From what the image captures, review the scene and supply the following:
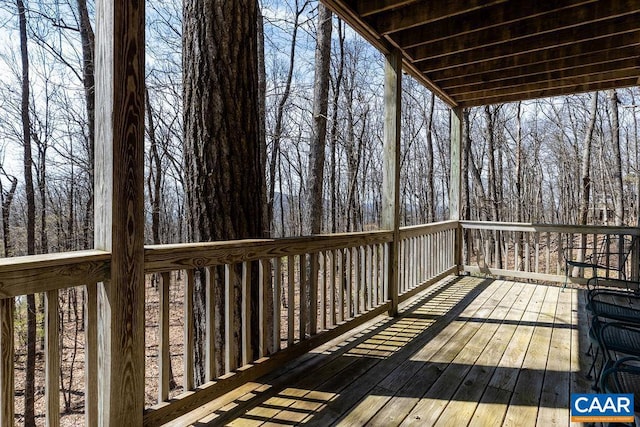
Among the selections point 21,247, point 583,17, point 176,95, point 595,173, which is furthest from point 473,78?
point 595,173

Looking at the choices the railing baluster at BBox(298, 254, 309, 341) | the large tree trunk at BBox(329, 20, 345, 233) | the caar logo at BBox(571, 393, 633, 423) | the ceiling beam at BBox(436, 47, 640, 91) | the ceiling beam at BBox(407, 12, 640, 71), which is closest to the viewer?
the caar logo at BBox(571, 393, 633, 423)

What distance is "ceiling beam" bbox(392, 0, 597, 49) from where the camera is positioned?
3230 mm

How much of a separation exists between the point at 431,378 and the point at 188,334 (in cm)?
164

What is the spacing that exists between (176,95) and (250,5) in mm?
6821

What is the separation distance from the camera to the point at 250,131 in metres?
2.63

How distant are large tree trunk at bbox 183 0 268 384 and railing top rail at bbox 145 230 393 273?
28cm

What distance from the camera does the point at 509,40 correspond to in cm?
373

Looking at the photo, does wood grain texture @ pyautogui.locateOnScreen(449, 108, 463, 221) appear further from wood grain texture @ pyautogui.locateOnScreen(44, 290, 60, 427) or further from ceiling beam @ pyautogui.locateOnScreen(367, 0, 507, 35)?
wood grain texture @ pyautogui.locateOnScreen(44, 290, 60, 427)

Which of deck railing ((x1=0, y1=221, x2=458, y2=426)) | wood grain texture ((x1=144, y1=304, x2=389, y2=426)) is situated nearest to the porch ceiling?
deck railing ((x1=0, y1=221, x2=458, y2=426))

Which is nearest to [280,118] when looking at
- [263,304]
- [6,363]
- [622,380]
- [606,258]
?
[606,258]

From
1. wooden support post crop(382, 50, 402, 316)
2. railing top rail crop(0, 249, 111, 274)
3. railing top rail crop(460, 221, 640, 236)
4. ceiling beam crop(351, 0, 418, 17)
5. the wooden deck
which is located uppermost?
ceiling beam crop(351, 0, 418, 17)

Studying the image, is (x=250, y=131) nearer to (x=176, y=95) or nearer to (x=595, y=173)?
(x=176, y=95)

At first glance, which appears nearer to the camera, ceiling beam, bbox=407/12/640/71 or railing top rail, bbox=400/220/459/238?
ceiling beam, bbox=407/12/640/71

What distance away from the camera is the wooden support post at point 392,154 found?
155 inches
